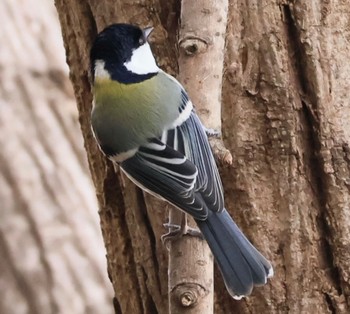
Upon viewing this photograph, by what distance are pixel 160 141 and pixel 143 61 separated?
0.74 ft

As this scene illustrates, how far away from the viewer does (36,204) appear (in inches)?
133

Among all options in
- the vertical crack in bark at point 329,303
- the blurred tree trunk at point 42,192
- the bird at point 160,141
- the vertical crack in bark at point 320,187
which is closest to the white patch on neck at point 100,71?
the bird at point 160,141

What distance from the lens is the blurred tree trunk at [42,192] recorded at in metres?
3.33

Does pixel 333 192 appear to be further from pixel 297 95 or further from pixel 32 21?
pixel 32 21

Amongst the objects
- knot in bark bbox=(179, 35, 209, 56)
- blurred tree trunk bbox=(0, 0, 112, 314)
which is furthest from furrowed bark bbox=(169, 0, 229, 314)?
blurred tree trunk bbox=(0, 0, 112, 314)

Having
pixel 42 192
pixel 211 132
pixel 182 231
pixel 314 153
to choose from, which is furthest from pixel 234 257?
pixel 42 192

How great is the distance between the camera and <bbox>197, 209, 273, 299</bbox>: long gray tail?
5.63ft

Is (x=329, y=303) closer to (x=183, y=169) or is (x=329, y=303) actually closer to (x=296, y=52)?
(x=183, y=169)

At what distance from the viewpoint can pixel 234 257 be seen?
68.7 inches

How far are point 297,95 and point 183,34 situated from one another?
0.34 metres

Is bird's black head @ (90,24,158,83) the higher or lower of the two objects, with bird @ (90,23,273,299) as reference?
higher

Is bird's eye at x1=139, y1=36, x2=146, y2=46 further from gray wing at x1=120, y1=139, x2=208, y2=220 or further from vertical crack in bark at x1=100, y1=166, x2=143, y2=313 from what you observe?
vertical crack in bark at x1=100, y1=166, x2=143, y2=313

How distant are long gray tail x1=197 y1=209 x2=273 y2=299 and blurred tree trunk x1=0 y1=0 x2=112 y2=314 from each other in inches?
66.1

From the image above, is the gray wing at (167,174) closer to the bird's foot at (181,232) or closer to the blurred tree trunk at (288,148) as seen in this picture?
the bird's foot at (181,232)
